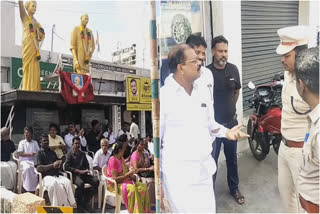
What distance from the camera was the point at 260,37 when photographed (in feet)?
8.10

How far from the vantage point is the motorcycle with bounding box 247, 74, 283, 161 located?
2.34m

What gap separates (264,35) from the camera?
2.44 meters

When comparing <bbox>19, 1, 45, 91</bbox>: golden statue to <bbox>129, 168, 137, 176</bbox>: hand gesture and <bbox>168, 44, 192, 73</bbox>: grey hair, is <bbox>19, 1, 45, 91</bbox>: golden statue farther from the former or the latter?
<bbox>168, 44, 192, 73</bbox>: grey hair

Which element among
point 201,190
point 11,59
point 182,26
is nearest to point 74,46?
point 11,59

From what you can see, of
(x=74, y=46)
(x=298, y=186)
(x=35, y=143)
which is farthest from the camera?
(x=74, y=46)

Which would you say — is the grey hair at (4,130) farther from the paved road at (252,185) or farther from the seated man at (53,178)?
the paved road at (252,185)

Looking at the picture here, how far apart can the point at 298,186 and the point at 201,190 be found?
2.20ft

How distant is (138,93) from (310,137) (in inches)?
64.7

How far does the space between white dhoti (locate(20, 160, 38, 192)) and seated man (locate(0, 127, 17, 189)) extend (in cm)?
11

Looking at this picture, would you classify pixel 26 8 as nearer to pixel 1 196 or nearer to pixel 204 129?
pixel 1 196

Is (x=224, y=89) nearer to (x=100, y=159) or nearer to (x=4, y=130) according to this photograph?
(x=100, y=159)

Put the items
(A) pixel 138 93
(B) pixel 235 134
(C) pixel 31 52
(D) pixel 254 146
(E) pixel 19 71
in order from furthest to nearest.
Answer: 1. (E) pixel 19 71
2. (C) pixel 31 52
3. (A) pixel 138 93
4. (D) pixel 254 146
5. (B) pixel 235 134

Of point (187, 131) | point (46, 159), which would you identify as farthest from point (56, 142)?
point (187, 131)

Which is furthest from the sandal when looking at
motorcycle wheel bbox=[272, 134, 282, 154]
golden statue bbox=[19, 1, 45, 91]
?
golden statue bbox=[19, 1, 45, 91]
